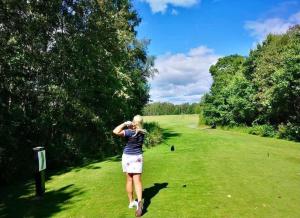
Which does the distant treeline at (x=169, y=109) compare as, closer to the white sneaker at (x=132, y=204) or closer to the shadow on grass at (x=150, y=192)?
the shadow on grass at (x=150, y=192)

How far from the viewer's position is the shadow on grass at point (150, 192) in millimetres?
9633

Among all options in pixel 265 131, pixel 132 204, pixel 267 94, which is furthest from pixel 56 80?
pixel 265 131

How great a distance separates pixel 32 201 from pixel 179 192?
14.5ft

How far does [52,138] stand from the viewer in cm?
1909

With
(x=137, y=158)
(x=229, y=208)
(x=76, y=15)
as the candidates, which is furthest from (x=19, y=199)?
(x=76, y=15)

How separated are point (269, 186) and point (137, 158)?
5.08 m

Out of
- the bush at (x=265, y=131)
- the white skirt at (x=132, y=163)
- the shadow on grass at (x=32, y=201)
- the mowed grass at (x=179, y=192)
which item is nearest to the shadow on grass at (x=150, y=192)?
the mowed grass at (x=179, y=192)

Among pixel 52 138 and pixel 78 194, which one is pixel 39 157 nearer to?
pixel 78 194

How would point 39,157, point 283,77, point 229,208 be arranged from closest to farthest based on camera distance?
point 229,208 → point 39,157 → point 283,77

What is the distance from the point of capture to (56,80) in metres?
19.1

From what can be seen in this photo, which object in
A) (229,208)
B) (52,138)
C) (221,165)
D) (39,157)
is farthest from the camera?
(52,138)

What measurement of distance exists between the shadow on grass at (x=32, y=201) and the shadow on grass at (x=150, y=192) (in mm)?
2162

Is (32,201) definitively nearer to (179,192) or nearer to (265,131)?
(179,192)

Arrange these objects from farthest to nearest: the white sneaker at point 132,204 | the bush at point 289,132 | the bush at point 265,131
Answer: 1. the bush at point 265,131
2. the bush at point 289,132
3. the white sneaker at point 132,204
